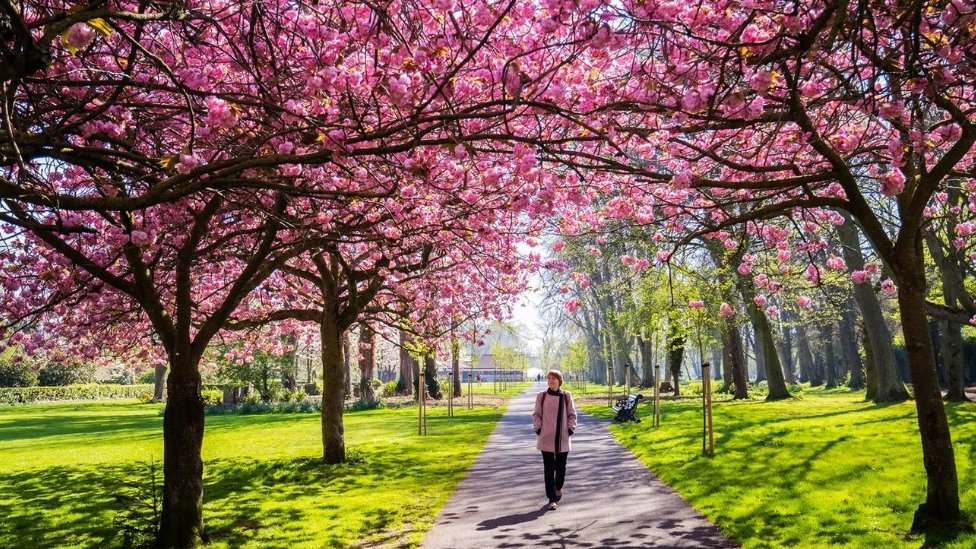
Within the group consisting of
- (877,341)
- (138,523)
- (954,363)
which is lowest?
(138,523)

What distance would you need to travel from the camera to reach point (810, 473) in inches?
373

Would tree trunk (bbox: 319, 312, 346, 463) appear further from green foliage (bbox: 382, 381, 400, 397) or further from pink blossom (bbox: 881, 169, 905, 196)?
green foliage (bbox: 382, 381, 400, 397)

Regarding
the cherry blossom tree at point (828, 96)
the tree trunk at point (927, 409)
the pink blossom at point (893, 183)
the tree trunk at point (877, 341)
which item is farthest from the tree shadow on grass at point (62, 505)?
the tree trunk at point (877, 341)

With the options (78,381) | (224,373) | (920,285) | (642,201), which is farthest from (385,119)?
(78,381)

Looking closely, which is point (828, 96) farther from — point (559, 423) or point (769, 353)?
point (769, 353)

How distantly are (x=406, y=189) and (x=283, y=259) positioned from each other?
164cm

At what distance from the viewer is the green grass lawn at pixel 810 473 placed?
650 centimetres

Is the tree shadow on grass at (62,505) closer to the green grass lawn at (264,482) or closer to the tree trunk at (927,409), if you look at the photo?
the green grass lawn at (264,482)

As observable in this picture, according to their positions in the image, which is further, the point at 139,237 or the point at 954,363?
the point at 954,363

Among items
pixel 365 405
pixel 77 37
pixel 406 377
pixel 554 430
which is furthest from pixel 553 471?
pixel 406 377

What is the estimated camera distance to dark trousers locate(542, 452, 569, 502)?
7938mm

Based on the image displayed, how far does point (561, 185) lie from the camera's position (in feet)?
25.3

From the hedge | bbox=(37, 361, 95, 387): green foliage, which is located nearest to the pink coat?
the hedge

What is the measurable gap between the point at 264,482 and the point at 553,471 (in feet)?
17.3
